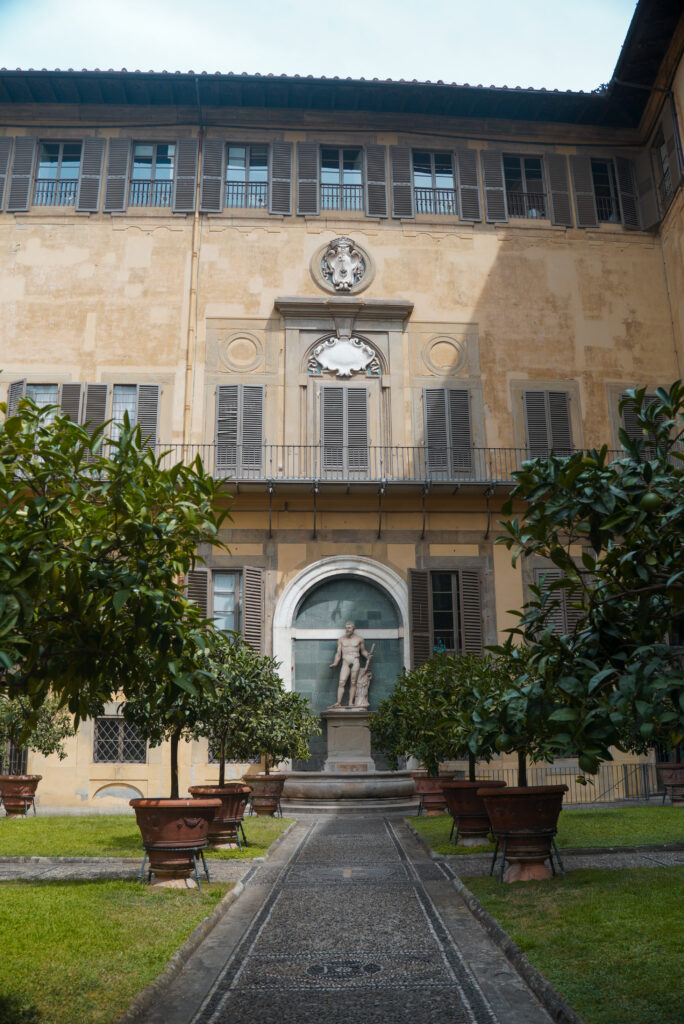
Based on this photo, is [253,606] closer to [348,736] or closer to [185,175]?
[348,736]

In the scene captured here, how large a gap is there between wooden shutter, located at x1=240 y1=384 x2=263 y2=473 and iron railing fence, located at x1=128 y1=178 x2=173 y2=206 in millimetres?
5277

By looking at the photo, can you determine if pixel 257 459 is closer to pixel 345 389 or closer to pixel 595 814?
pixel 345 389

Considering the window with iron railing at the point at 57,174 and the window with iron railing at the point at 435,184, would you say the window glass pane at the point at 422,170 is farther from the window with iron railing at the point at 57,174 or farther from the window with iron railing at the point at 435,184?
the window with iron railing at the point at 57,174

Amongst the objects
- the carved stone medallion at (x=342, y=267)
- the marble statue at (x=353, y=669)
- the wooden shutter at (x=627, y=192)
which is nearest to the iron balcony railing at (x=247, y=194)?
the carved stone medallion at (x=342, y=267)

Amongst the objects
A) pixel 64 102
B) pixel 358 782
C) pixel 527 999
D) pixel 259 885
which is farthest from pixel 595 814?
pixel 64 102

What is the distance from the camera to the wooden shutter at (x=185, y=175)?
72.0 feet

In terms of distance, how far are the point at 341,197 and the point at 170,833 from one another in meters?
17.9

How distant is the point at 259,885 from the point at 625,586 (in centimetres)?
598

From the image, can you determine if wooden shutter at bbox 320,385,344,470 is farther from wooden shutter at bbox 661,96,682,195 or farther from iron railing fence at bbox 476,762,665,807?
wooden shutter at bbox 661,96,682,195

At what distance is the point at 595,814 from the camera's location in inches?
555

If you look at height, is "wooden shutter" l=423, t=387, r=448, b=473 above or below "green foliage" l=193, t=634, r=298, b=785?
above

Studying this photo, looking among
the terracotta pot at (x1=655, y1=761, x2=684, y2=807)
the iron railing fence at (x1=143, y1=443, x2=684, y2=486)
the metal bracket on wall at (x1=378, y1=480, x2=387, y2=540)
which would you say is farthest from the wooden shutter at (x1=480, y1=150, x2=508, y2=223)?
the terracotta pot at (x1=655, y1=761, x2=684, y2=807)

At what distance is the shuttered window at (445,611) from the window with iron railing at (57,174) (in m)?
12.3

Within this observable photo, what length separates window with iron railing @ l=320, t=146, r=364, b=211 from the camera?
22.4 meters
